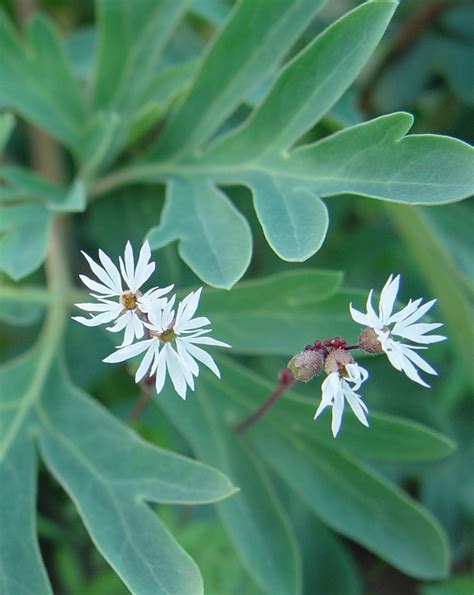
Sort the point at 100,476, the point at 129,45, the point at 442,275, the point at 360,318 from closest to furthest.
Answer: the point at 360,318 < the point at 100,476 < the point at 442,275 < the point at 129,45

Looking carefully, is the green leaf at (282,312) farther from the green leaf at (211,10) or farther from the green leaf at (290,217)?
the green leaf at (211,10)

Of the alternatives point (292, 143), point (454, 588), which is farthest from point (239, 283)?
point (454, 588)

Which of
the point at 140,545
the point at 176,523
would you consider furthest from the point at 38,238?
the point at 176,523

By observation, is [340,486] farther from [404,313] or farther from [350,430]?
[404,313]

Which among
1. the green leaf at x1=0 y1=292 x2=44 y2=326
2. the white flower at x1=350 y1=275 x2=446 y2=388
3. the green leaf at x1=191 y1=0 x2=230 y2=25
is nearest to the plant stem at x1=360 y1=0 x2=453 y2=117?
the green leaf at x1=191 y1=0 x2=230 y2=25

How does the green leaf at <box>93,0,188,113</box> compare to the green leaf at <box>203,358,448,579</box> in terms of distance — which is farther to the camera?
the green leaf at <box>93,0,188,113</box>

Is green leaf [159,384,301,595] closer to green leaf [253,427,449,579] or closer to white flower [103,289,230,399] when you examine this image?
green leaf [253,427,449,579]

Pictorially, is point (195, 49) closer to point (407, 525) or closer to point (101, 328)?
point (101, 328)
